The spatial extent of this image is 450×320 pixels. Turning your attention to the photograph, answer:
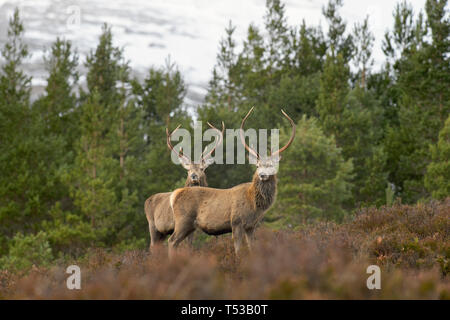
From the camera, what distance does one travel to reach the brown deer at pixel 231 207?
6859 mm

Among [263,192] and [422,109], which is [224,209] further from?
[422,109]

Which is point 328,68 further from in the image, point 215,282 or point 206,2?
point 206,2

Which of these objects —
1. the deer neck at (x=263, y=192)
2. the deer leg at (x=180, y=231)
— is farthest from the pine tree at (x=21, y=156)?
the deer neck at (x=263, y=192)

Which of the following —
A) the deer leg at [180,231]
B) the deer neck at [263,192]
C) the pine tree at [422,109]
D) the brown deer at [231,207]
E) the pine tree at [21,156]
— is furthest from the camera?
the pine tree at [422,109]

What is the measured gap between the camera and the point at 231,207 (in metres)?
6.94

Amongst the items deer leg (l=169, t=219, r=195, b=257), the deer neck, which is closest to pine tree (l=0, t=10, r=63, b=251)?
deer leg (l=169, t=219, r=195, b=257)

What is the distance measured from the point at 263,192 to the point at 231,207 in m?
0.50

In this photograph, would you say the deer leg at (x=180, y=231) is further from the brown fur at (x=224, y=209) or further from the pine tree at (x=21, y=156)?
the pine tree at (x=21, y=156)

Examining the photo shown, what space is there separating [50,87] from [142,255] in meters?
25.4

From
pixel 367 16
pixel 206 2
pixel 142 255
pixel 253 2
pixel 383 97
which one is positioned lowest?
pixel 142 255

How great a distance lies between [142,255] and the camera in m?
A: 7.21

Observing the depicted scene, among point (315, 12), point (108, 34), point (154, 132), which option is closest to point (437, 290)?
point (154, 132)

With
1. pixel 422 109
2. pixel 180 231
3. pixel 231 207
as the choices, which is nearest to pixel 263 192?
pixel 231 207

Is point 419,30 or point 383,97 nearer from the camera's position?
point 419,30
